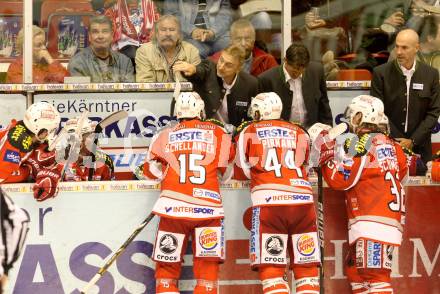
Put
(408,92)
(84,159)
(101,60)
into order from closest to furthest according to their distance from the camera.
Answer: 1. (84,159)
2. (408,92)
3. (101,60)

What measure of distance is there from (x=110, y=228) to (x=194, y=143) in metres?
0.80

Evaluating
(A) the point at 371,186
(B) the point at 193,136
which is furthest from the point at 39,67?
(A) the point at 371,186

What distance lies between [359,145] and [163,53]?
77.7 inches

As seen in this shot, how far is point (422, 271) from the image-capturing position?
757cm

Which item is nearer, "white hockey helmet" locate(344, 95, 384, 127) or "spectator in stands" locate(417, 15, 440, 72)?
"white hockey helmet" locate(344, 95, 384, 127)

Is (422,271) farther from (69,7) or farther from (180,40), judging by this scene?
(69,7)

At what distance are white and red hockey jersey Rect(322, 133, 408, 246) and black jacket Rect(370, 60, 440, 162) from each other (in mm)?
1081

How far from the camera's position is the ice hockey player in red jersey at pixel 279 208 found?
7.10 metres

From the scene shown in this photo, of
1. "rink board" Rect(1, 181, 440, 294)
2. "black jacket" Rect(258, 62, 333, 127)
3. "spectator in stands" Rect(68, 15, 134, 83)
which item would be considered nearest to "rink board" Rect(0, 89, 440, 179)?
"spectator in stands" Rect(68, 15, 134, 83)

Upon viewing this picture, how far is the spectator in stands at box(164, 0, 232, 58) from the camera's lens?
8.62 meters

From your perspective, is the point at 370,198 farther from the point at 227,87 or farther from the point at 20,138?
the point at 20,138

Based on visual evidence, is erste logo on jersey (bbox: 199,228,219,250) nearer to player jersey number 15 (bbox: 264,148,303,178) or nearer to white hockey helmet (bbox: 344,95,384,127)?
player jersey number 15 (bbox: 264,148,303,178)

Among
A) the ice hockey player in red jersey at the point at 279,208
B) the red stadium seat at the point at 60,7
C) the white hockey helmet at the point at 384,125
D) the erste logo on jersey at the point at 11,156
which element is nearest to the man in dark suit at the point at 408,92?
the white hockey helmet at the point at 384,125

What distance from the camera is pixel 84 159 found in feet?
25.6
